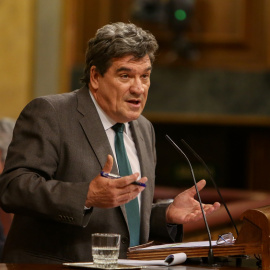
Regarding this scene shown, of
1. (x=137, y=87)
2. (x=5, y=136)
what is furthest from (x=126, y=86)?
(x=5, y=136)

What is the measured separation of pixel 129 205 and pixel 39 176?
1.17 feet

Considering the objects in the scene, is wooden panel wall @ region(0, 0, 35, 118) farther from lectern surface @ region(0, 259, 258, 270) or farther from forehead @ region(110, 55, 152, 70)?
lectern surface @ region(0, 259, 258, 270)

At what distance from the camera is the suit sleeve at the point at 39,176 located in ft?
7.11

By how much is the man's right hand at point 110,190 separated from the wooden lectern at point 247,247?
0.18 metres

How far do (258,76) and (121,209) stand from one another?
510cm

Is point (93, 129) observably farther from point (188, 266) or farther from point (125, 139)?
point (188, 266)

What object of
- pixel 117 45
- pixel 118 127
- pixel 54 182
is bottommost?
pixel 54 182

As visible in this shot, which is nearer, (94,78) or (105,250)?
(105,250)

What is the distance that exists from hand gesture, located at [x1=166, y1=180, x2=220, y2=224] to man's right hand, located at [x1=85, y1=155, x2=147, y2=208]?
32 centimetres

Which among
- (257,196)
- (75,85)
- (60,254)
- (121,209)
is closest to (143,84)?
(121,209)

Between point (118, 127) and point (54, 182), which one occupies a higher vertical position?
point (118, 127)

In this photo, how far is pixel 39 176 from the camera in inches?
89.2

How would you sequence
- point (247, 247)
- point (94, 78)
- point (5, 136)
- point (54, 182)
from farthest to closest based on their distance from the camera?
point (5, 136) → point (94, 78) → point (54, 182) → point (247, 247)

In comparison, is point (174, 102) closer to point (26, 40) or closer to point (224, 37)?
point (224, 37)
